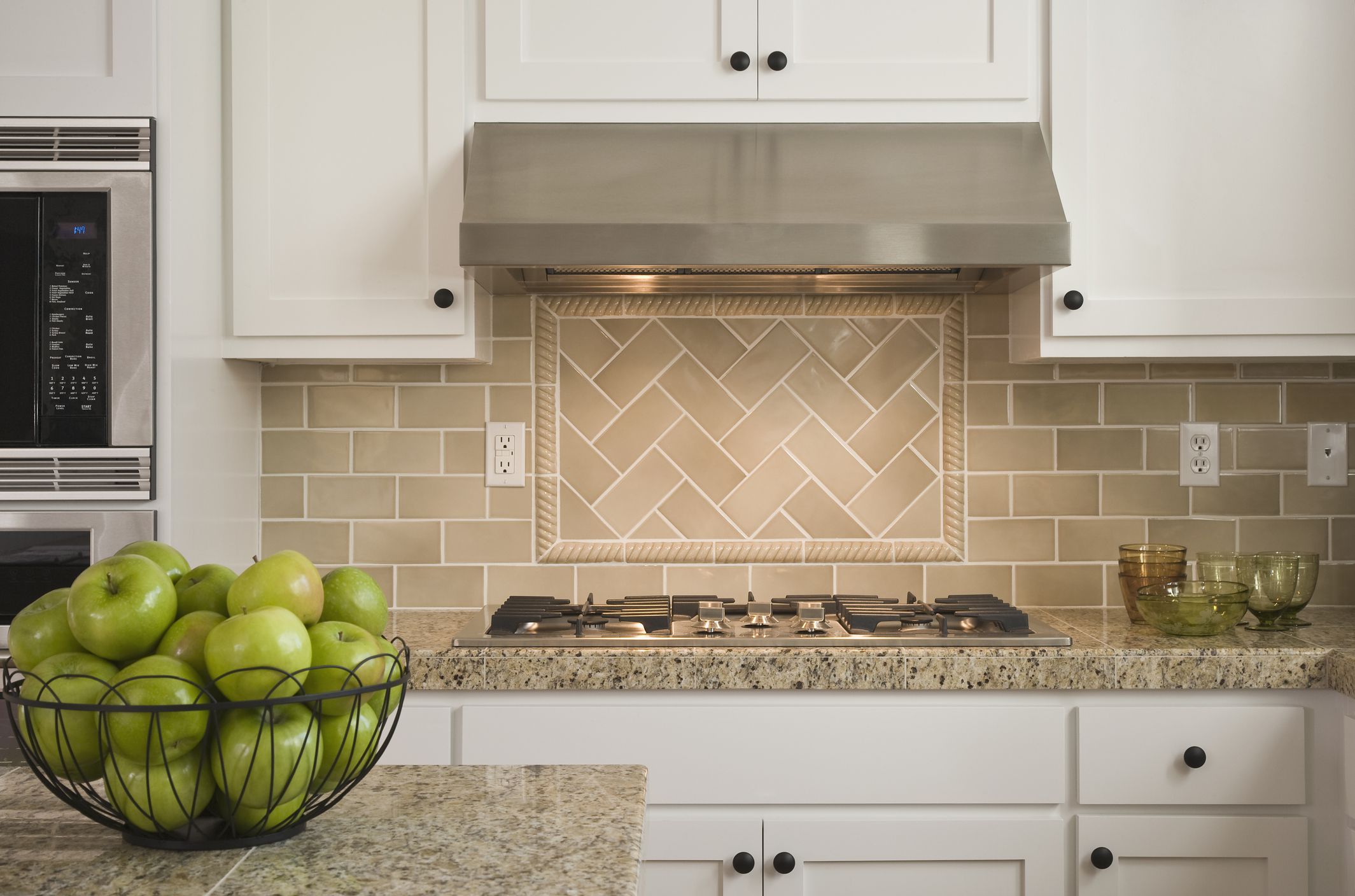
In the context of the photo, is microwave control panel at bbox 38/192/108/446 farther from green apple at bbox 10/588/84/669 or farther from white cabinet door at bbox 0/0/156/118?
green apple at bbox 10/588/84/669

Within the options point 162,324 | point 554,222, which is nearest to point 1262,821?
point 554,222

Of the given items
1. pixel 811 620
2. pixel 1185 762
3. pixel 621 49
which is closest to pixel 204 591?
pixel 811 620

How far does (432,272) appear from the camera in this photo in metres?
1.97

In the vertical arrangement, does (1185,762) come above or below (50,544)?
below

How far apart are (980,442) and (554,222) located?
1.06 meters

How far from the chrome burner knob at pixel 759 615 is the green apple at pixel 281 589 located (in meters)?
1.21

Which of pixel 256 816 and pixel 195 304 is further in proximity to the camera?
pixel 195 304

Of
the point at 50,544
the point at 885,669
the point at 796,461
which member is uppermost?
the point at 796,461

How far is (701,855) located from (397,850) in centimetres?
105

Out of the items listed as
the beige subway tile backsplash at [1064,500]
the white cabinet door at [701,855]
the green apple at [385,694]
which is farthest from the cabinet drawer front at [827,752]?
the green apple at [385,694]

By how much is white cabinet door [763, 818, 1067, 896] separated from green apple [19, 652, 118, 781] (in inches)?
47.9

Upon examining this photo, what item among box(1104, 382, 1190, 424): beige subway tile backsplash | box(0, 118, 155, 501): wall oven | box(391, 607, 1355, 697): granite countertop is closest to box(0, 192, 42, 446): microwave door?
box(0, 118, 155, 501): wall oven

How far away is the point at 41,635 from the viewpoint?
0.78 m

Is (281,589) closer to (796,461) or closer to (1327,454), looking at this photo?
(796,461)
